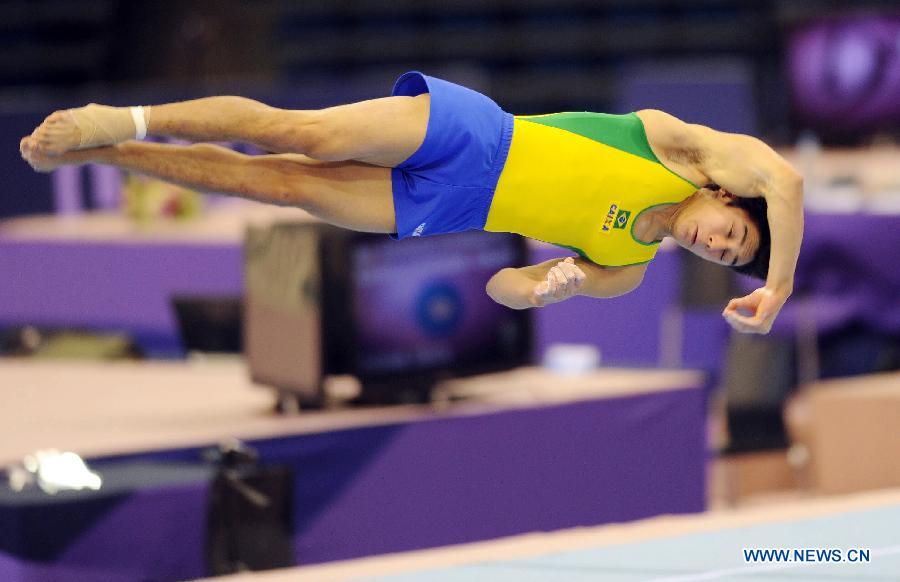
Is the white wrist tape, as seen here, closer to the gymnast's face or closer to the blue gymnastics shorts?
the blue gymnastics shorts

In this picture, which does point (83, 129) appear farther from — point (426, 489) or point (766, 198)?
point (426, 489)

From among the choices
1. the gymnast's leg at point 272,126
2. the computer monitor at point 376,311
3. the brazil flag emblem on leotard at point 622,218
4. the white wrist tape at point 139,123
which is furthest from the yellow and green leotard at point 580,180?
the computer monitor at point 376,311

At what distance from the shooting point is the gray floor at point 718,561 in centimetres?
359

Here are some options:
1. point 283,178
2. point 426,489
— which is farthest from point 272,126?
point 426,489

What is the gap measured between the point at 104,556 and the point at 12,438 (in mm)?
629

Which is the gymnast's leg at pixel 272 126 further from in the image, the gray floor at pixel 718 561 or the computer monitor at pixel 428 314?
the computer monitor at pixel 428 314

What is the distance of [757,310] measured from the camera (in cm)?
333

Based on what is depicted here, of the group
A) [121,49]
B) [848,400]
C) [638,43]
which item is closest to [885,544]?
[848,400]

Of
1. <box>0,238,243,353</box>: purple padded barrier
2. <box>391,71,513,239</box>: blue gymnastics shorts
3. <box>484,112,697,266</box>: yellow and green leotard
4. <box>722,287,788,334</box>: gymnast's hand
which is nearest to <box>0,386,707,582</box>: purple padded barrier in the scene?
<box>391,71,513,239</box>: blue gymnastics shorts

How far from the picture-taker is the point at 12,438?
4.76 meters

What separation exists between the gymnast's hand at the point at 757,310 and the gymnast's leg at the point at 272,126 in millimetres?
915

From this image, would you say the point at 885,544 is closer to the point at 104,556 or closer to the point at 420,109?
the point at 420,109

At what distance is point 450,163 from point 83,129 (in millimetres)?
936

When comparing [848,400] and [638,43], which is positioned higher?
[638,43]
